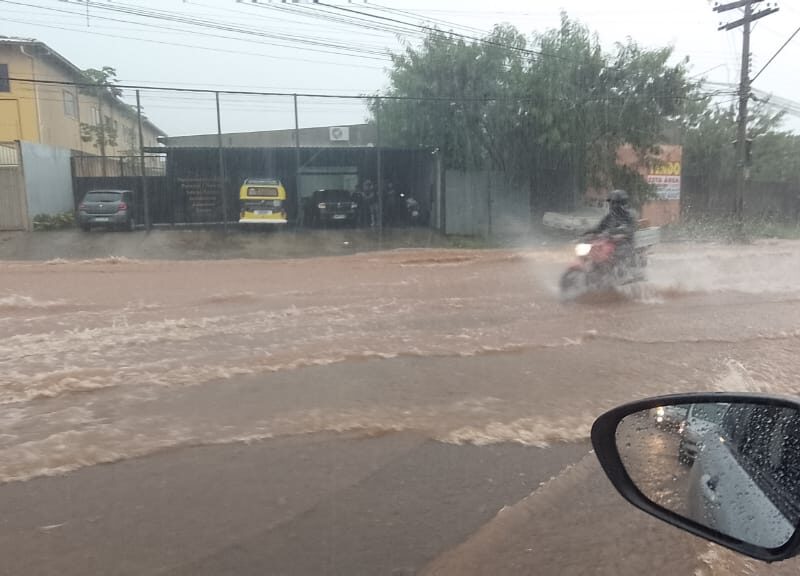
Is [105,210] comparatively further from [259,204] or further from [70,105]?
[70,105]

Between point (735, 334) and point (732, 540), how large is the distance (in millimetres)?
7419

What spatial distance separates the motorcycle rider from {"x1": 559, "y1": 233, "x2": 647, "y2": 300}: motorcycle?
0.02m

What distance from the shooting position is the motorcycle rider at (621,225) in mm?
10969

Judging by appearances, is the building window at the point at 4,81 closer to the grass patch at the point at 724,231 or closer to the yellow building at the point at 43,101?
the yellow building at the point at 43,101

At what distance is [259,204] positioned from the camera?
2319 cm

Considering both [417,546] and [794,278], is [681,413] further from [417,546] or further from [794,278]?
[794,278]

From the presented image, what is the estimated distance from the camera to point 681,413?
2465mm

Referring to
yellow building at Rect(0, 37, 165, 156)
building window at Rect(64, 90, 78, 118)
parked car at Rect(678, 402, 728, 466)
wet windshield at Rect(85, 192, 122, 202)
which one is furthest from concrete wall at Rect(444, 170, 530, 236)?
parked car at Rect(678, 402, 728, 466)

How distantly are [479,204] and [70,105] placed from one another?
18.0 metres

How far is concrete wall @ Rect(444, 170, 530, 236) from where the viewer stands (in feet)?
82.1

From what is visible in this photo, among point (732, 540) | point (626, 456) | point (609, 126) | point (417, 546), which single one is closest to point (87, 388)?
point (417, 546)

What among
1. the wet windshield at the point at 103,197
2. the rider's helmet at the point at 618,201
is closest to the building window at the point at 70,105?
the wet windshield at the point at 103,197

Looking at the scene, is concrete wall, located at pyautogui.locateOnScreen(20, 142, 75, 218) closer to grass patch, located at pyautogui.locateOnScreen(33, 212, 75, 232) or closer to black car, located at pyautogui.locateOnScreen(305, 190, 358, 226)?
grass patch, located at pyautogui.locateOnScreen(33, 212, 75, 232)

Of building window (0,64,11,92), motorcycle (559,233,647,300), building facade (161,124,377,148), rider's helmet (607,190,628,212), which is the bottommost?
motorcycle (559,233,647,300)
